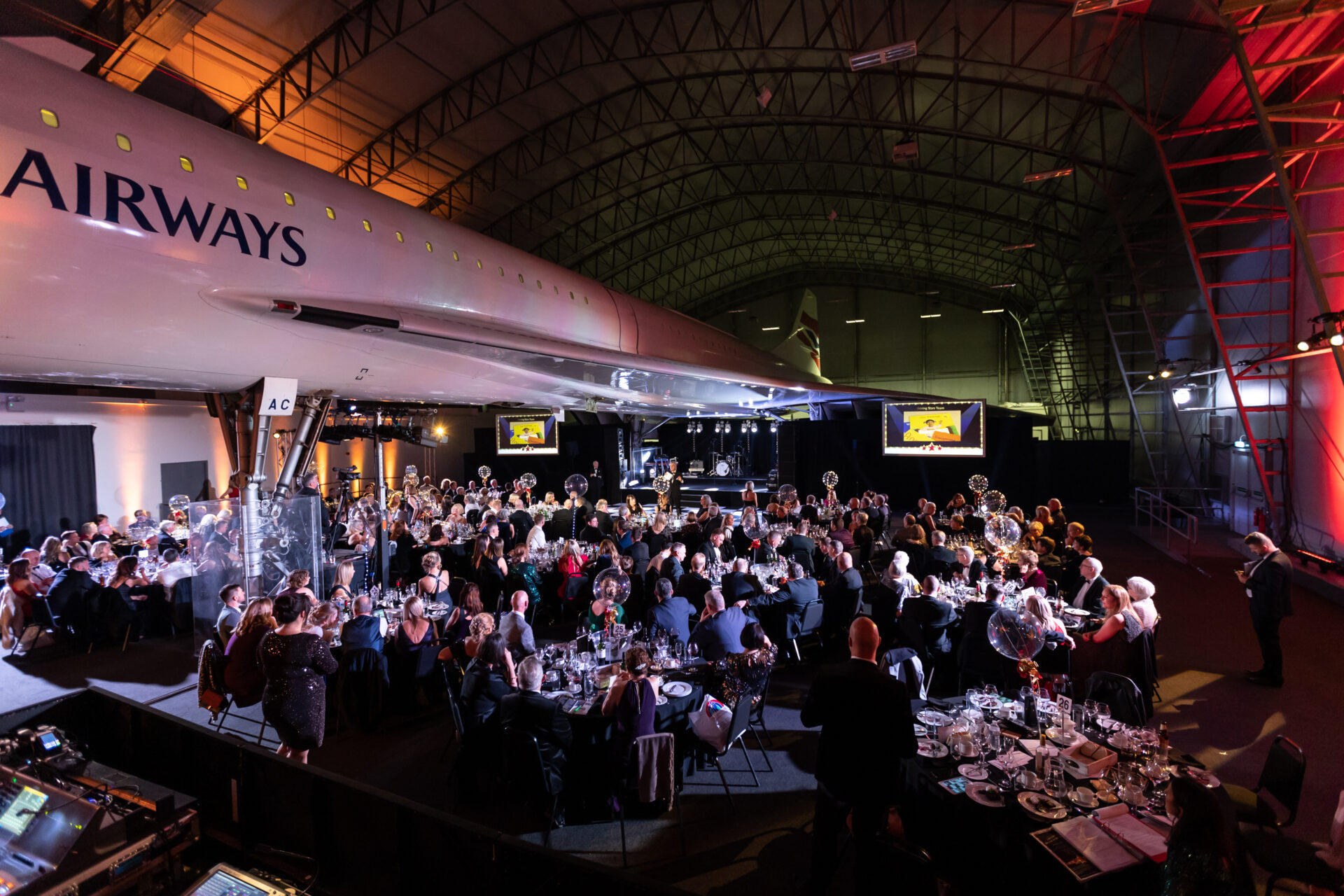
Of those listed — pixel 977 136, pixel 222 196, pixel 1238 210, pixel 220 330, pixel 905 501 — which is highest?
pixel 977 136

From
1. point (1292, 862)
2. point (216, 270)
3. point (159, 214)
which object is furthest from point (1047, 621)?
point (159, 214)

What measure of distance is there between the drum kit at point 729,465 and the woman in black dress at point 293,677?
2222 centimetres

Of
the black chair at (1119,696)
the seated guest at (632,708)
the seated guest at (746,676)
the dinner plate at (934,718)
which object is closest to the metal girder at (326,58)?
the seated guest at (632,708)

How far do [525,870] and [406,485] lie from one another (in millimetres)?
15315

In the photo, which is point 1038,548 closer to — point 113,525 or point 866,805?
point 866,805

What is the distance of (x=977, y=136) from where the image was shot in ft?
51.3

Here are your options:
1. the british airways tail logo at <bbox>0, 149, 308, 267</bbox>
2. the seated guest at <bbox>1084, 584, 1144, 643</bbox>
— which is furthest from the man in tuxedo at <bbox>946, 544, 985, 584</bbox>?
the british airways tail logo at <bbox>0, 149, 308, 267</bbox>

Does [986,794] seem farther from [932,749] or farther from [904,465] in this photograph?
[904,465]

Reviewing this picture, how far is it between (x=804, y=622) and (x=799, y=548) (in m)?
1.81

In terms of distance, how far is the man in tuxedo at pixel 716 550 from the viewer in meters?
8.63

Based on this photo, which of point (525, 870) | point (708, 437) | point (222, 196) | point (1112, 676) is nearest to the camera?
point (525, 870)

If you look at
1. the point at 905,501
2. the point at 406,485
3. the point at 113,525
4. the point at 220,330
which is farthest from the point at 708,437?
the point at 220,330

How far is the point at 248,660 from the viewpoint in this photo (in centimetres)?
536

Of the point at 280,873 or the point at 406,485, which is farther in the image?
the point at 406,485
